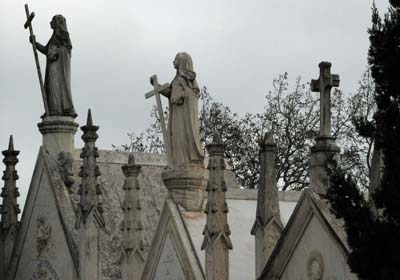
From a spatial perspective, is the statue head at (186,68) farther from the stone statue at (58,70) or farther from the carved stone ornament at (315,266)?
the carved stone ornament at (315,266)

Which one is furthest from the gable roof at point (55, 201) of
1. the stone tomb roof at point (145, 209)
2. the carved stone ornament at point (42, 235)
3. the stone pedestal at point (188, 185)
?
the stone pedestal at point (188, 185)

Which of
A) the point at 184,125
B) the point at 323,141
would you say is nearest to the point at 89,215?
the point at 184,125

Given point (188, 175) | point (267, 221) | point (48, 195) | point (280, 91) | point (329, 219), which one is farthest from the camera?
point (280, 91)

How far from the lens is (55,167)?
31.1 meters

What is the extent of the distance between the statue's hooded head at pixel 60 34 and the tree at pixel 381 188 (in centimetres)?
1458

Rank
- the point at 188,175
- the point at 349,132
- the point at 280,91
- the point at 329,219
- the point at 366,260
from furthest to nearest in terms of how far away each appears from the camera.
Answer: the point at 280,91 → the point at 349,132 → the point at 188,175 → the point at 329,219 → the point at 366,260

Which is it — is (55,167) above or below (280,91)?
below

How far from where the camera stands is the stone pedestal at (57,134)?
3139 centimetres

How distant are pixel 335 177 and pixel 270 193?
517 centimetres

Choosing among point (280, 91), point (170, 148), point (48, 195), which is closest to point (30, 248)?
point (48, 195)

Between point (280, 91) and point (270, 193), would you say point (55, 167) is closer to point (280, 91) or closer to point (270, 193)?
point (270, 193)

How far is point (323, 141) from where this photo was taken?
22.5 m

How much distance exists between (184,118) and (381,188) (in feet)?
29.7

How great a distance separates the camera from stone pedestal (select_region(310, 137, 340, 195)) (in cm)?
2227
